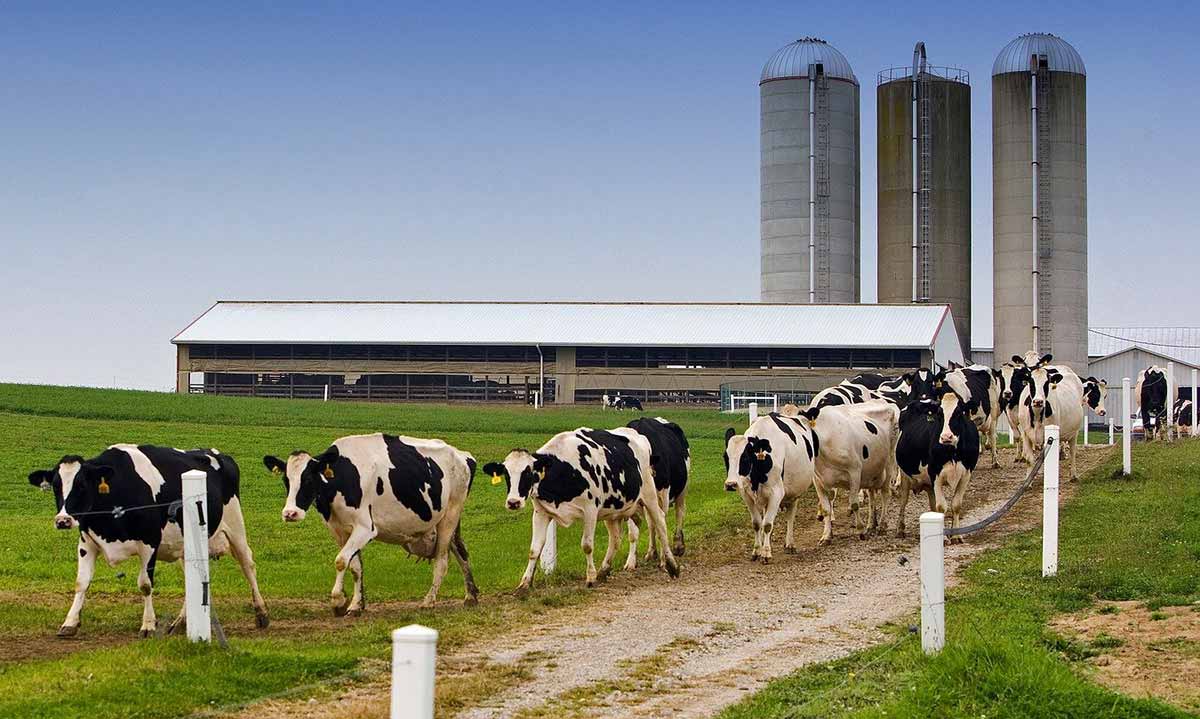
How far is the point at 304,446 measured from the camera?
3831 cm

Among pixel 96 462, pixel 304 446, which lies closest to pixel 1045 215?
pixel 304 446

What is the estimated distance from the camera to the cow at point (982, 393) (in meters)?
27.5

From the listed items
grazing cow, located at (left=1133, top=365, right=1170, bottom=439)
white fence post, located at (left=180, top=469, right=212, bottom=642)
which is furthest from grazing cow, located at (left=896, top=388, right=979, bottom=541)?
grazing cow, located at (left=1133, top=365, right=1170, bottom=439)

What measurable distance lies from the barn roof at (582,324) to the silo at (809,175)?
2.38m

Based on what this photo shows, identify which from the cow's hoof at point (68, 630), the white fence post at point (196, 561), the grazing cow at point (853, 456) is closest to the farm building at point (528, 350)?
the grazing cow at point (853, 456)

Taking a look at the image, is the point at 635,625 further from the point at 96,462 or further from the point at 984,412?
the point at 984,412

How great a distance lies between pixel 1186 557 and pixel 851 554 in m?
4.28

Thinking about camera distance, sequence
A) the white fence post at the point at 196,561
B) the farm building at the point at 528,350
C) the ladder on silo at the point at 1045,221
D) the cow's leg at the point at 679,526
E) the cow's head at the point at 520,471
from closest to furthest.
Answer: the white fence post at the point at 196,561 → the cow's head at the point at 520,471 → the cow's leg at the point at 679,526 → the ladder on silo at the point at 1045,221 → the farm building at the point at 528,350

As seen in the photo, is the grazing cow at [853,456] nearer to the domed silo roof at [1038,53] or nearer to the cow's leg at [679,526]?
the cow's leg at [679,526]

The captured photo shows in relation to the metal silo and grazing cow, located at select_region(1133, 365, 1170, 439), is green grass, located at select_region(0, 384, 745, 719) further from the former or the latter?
the metal silo

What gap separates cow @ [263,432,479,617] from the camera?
1427 cm

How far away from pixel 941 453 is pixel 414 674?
1501 centimetres

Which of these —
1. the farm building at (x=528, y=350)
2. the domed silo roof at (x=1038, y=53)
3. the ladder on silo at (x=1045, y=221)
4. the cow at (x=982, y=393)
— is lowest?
the cow at (x=982, y=393)

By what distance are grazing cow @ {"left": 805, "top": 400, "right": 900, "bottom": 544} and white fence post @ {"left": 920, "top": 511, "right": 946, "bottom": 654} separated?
9550mm
